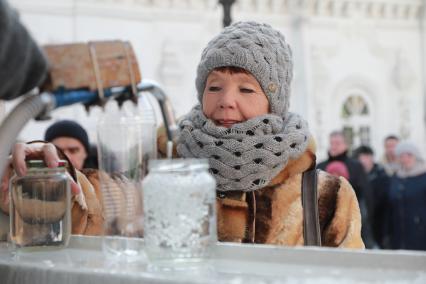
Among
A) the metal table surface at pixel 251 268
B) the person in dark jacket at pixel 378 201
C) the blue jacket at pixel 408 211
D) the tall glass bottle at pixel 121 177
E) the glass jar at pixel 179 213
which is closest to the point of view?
the metal table surface at pixel 251 268

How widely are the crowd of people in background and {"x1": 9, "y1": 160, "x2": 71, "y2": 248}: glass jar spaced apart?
15.5 ft

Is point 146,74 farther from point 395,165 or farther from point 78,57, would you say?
point 78,57

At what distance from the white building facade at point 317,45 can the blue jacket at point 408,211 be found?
9518 millimetres

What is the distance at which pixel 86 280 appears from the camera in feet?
3.42

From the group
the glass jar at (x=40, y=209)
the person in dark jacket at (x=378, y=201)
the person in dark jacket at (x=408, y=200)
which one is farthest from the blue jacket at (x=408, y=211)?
the glass jar at (x=40, y=209)

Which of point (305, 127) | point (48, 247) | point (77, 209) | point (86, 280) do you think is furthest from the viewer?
point (305, 127)

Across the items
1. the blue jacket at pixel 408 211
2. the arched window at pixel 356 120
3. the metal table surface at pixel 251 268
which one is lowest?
the arched window at pixel 356 120

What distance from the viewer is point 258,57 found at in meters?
1.98

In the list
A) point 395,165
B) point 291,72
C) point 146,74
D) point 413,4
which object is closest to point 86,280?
point 291,72

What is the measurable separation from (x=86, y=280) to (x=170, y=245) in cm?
14

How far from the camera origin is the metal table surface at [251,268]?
3.21ft

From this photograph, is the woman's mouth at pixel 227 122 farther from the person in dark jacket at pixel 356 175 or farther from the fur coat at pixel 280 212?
the person in dark jacket at pixel 356 175

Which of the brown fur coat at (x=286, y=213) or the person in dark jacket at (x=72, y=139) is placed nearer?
the brown fur coat at (x=286, y=213)

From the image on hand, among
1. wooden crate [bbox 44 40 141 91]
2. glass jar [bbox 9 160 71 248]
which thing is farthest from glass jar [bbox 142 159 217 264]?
glass jar [bbox 9 160 71 248]
